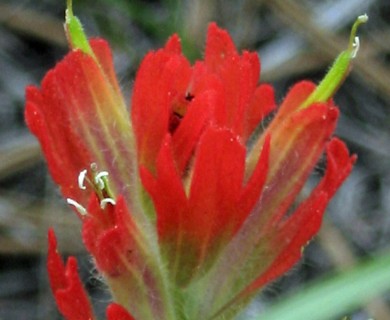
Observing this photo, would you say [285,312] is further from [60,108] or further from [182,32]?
[182,32]

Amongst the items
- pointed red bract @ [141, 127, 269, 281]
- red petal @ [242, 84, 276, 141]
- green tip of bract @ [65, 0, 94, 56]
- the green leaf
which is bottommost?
the green leaf

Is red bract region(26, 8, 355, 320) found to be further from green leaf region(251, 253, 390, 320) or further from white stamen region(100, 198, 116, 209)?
green leaf region(251, 253, 390, 320)

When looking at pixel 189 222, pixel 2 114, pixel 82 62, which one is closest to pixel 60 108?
pixel 82 62

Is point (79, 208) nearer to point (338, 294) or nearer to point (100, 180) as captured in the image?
point (100, 180)

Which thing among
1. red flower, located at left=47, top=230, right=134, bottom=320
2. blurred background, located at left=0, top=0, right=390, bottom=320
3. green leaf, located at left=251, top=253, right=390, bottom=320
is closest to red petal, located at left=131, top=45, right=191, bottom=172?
red flower, located at left=47, top=230, right=134, bottom=320

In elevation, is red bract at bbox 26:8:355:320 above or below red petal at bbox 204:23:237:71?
below

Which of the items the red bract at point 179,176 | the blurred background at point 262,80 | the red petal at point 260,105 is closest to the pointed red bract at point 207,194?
the red bract at point 179,176
